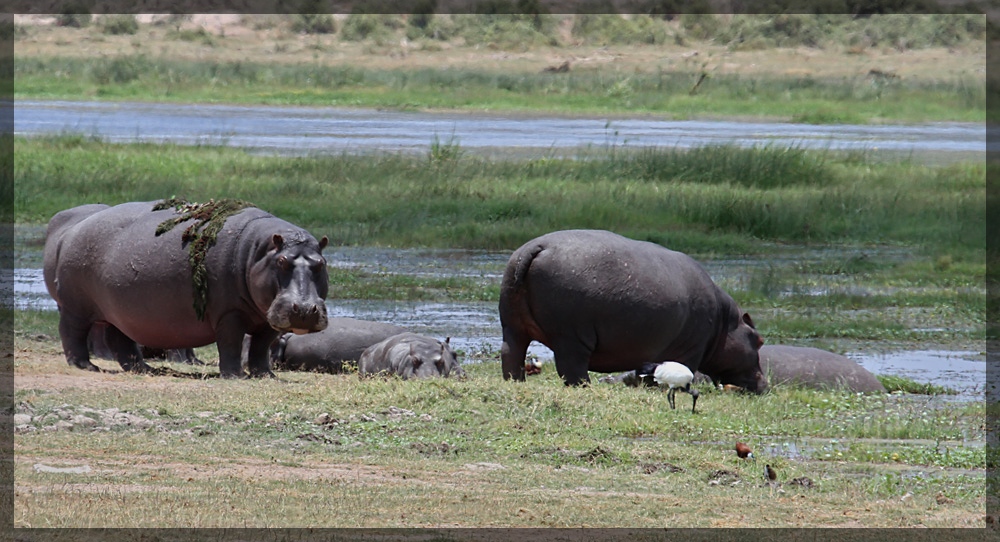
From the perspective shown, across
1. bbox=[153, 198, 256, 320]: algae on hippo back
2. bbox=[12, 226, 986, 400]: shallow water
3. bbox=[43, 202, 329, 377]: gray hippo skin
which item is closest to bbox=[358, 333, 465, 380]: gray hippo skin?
bbox=[43, 202, 329, 377]: gray hippo skin

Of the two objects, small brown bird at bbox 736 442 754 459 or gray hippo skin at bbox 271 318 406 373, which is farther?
gray hippo skin at bbox 271 318 406 373

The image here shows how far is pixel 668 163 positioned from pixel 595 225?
4.78 m

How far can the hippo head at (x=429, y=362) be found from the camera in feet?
39.6

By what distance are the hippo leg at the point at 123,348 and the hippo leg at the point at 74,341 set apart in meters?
0.30

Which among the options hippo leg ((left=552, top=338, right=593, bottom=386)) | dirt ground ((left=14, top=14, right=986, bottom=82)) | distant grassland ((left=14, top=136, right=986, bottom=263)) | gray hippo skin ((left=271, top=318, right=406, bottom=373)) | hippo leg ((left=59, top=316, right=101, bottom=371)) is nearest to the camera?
hippo leg ((left=552, top=338, right=593, bottom=386))

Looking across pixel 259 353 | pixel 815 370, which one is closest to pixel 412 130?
pixel 815 370

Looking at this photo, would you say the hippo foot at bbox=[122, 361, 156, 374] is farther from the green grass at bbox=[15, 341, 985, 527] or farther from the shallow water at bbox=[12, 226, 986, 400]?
the shallow water at bbox=[12, 226, 986, 400]

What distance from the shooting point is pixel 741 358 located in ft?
41.5

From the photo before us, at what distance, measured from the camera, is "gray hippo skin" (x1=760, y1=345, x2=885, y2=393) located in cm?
1294

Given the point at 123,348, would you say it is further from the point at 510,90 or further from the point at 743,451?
the point at 510,90

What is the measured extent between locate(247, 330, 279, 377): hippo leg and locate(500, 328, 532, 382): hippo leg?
72.8 inches

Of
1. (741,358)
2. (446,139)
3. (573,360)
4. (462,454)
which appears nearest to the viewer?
(462,454)

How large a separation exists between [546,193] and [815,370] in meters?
11.5

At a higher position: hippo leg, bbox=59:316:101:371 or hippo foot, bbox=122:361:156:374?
hippo leg, bbox=59:316:101:371
